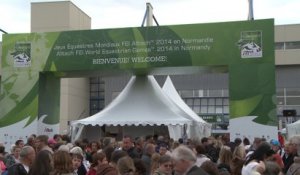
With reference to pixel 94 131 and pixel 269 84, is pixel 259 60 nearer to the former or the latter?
pixel 269 84

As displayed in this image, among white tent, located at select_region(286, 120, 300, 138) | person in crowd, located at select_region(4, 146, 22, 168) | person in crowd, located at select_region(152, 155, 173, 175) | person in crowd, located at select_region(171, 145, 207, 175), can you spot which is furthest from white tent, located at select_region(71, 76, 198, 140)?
person in crowd, located at select_region(171, 145, 207, 175)

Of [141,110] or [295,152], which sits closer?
[295,152]

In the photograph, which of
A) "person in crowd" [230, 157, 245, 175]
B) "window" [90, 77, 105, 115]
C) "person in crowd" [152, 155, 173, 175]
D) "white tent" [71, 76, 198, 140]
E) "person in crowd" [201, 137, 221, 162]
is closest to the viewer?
"person in crowd" [152, 155, 173, 175]

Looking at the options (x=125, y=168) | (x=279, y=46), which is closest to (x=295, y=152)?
(x=125, y=168)

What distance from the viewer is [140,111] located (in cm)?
1884

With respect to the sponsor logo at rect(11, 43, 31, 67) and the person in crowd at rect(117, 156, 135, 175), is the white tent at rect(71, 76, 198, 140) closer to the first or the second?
the sponsor logo at rect(11, 43, 31, 67)

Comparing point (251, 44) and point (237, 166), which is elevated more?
point (251, 44)

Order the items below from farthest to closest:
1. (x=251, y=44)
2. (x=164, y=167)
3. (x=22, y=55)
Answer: (x=22, y=55) → (x=251, y=44) → (x=164, y=167)

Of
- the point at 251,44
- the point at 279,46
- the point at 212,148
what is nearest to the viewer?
the point at 212,148

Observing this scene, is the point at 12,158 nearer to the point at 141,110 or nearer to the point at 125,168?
the point at 125,168

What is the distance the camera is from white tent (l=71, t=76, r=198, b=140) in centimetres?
1806

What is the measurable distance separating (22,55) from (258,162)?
594 inches

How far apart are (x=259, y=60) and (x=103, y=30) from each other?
5.97m

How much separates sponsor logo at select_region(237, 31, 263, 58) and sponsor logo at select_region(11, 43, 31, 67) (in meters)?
8.22
